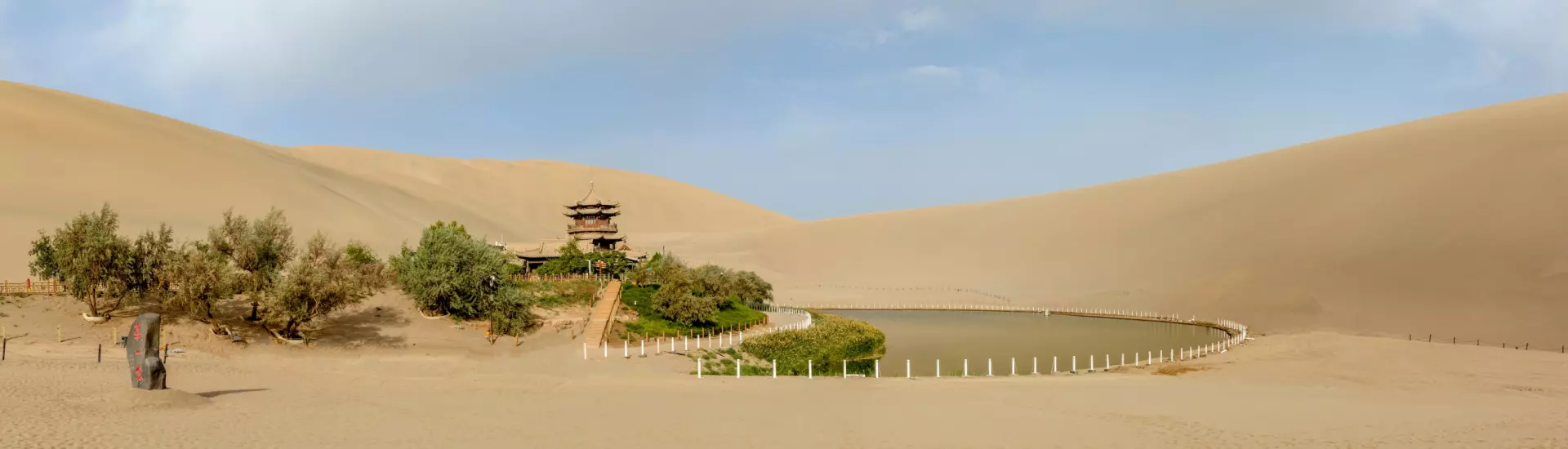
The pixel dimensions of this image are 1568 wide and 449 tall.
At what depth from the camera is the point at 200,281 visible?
29.9 metres

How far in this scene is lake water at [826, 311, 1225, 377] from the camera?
35969 mm

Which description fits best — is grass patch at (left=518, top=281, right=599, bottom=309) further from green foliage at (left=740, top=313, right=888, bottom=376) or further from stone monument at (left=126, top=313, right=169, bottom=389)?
stone monument at (left=126, top=313, right=169, bottom=389)

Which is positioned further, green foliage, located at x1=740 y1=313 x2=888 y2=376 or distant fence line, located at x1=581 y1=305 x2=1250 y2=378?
green foliage, located at x1=740 y1=313 x2=888 y2=376

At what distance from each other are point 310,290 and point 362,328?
4.64 m

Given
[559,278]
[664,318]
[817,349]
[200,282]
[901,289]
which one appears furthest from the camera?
[901,289]

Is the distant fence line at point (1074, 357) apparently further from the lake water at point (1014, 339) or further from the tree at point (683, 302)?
the tree at point (683, 302)

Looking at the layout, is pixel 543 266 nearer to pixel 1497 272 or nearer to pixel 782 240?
pixel 1497 272

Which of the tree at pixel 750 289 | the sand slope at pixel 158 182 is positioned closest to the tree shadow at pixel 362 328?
the tree at pixel 750 289

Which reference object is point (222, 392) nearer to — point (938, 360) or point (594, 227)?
point (938, 360)

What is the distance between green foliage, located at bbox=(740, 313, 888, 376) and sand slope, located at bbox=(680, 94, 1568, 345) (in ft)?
98.1

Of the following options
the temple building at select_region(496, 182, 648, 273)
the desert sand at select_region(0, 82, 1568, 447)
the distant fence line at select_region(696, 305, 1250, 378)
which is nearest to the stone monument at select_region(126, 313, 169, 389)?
the desert sand at select_region(0, 82, 1568, 447)

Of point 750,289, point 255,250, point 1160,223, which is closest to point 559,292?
point 255,250

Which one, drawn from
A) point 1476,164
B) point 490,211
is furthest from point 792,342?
point 490,211

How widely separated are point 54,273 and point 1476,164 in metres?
86.2
